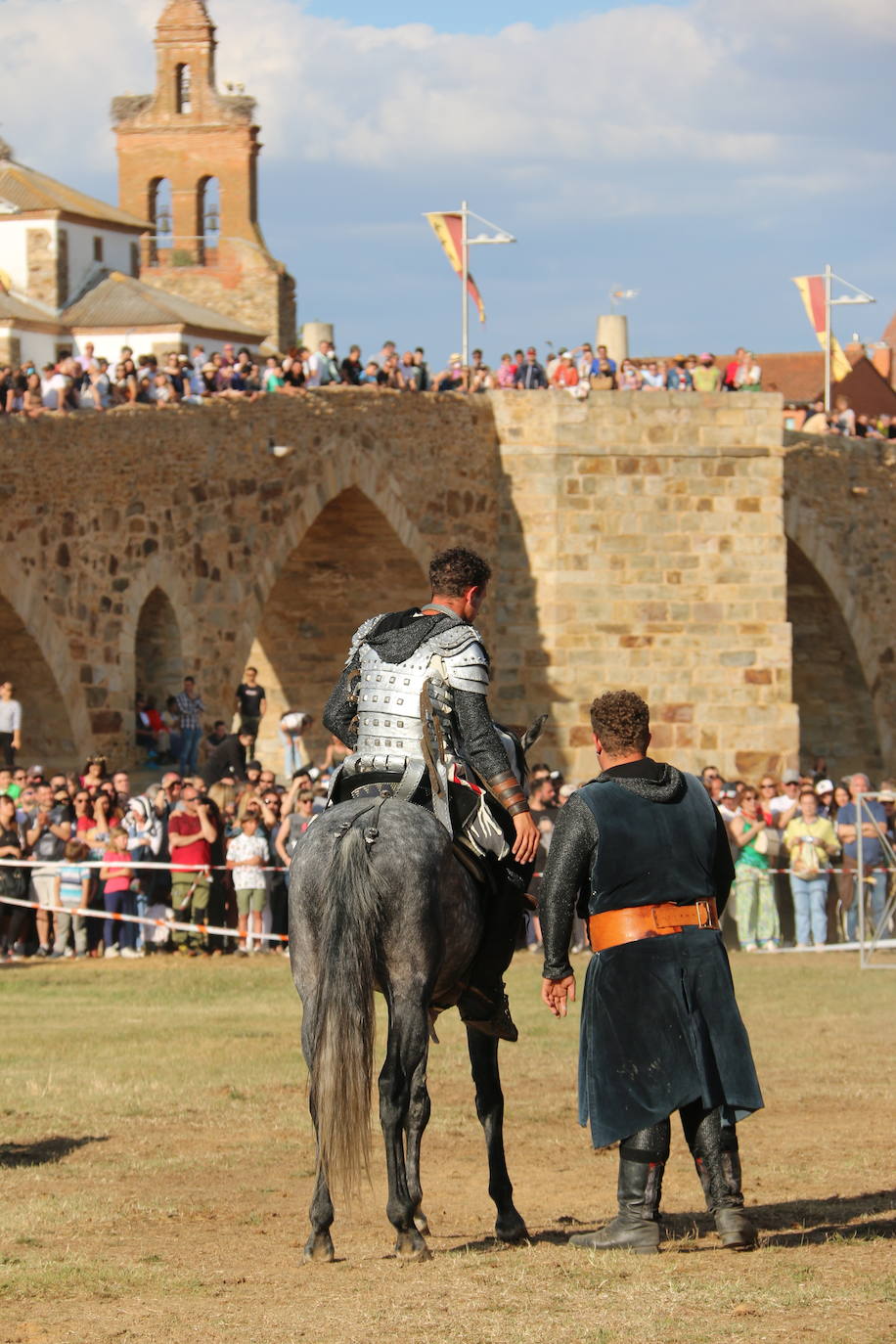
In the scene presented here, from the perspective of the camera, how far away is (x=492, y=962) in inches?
271

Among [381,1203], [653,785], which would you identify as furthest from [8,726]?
[653,785]

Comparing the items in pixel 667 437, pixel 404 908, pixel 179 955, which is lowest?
pixel 179 955

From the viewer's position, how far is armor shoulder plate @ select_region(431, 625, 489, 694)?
6816 millimetres

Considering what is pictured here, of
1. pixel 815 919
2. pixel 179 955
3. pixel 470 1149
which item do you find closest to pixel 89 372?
pixel 179 955

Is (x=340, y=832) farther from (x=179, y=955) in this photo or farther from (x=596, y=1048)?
(x=179, y=955)

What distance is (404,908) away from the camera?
21.1 feet

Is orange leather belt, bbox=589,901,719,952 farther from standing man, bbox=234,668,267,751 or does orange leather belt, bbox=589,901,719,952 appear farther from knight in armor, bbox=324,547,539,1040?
standing man, bbox=234,668,267,751

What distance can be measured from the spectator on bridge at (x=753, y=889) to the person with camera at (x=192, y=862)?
4.08m

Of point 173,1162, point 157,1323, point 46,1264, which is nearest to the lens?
point 157,1323

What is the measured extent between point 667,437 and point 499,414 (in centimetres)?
200

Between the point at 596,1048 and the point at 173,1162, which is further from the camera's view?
the point at 173,1162

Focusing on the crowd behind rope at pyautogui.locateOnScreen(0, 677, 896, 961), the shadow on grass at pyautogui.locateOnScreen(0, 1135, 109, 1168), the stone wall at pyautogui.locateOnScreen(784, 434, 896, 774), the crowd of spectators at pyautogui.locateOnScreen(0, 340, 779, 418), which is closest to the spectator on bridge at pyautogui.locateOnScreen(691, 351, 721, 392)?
the crowd of spectators at pyautogui.locateOnScreen(0, 340, 779, 418)

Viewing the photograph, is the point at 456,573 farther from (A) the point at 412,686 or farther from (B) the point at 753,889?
(B) the point at 753,889

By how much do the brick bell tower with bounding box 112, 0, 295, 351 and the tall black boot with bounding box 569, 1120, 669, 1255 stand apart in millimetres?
51842
